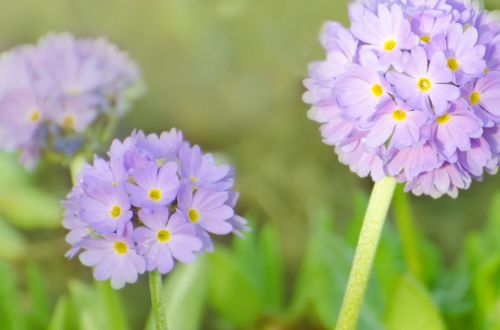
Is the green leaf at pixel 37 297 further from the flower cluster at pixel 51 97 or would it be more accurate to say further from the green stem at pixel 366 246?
the green stem at pixel 366 246

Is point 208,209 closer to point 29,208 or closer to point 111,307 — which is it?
point 111,307

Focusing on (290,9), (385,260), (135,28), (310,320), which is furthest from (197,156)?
(135,28)

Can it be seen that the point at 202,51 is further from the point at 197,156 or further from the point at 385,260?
the point at 197,156

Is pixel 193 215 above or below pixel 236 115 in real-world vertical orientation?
below

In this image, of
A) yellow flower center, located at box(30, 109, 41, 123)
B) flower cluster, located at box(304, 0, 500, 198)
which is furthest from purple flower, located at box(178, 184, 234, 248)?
yellow flower center, located at box(30, 109, 41, 123)

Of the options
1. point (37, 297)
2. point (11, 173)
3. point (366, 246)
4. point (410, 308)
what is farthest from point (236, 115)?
point (366, 246)

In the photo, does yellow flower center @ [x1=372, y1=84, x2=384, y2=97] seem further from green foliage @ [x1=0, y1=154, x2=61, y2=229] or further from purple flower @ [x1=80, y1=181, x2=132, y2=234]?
green foliage @ [x1=0, y1=154, x2=61, y2=229]

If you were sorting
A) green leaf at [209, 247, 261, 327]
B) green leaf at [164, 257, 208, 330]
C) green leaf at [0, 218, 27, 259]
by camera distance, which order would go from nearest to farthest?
1. green leaf at [164, 257, 208, 330]
2. green leaf at [209, 247, 261, 327]
3. green leaf at [0, 218, 27, 259]
